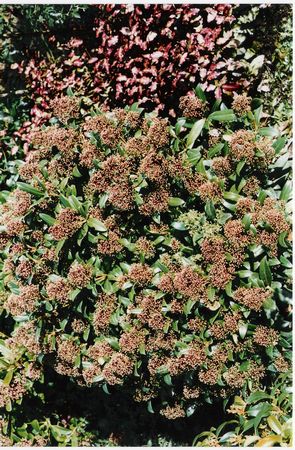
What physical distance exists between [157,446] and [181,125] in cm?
236

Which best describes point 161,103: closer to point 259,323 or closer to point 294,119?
point 294,119

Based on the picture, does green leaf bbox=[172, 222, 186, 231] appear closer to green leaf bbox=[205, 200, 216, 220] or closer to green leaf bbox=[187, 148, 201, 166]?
green leaf bbox=[205, 200, 216, 220]

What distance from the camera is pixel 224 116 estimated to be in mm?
2982

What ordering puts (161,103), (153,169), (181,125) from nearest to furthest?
(153,169) → (181,125) → (161,103)

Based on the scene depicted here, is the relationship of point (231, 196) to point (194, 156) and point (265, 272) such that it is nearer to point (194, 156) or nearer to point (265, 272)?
point (194, 156)

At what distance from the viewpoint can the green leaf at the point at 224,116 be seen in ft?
9.73

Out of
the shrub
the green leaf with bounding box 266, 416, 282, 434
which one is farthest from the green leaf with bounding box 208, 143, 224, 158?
the green leaf with bounding box 266, 416, 282, 434

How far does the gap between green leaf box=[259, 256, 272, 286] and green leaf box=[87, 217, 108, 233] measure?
2.84 feet

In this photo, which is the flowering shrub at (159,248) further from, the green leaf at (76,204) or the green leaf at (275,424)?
→ the green leaf at (275,424)

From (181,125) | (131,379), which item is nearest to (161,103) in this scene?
(181,125)

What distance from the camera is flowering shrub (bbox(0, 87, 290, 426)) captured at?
110 inches

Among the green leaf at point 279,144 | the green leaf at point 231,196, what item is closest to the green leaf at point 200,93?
the green leaf at point 279,144

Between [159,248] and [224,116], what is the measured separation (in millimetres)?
850

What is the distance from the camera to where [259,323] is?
2.92m
